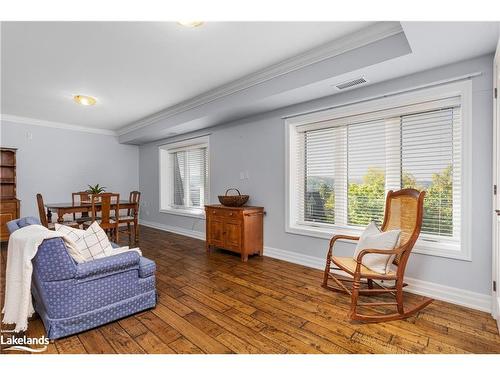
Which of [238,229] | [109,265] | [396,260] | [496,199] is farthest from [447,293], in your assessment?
[109,265]

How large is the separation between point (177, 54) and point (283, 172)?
2.00 metres

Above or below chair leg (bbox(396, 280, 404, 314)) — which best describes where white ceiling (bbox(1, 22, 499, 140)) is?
above

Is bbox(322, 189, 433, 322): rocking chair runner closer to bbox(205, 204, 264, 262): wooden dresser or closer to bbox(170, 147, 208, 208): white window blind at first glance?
bbox(205, 204, 264, 262): wooden dresser

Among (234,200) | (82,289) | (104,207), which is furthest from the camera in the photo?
(104,207)

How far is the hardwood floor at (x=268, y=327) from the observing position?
1713 millimetres

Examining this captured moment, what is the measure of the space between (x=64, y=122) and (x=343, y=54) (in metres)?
5.68

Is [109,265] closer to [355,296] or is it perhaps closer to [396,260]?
[355,296]

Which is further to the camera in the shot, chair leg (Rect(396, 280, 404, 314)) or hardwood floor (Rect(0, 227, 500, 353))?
chair leg (Rect(396, 280, 404, 314))

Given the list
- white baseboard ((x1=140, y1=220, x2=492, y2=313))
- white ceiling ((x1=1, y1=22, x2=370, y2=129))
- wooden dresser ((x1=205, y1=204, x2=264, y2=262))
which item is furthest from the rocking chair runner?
white ceiling ((x1=1, y1=22, x2=370, y2=129))

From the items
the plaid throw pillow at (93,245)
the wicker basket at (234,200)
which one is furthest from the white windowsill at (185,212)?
the plaid throw pillow at (93,245)

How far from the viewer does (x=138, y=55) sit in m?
2.68

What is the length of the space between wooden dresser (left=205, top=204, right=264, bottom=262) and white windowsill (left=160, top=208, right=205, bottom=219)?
3.55ft

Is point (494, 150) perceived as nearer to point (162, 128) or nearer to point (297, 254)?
point (297, 254)

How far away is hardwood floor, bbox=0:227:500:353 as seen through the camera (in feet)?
5.62
